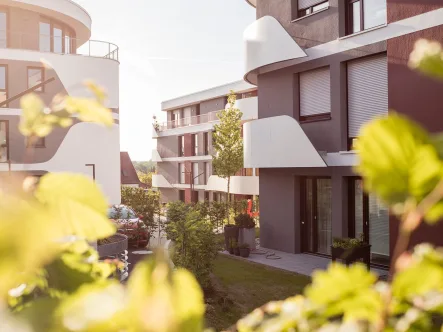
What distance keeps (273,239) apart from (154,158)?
27.7 m

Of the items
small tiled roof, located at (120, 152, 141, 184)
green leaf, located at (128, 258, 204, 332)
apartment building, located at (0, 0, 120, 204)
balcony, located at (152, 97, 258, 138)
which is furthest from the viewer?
small tiled roof, located at (120, 152, 141, 184)

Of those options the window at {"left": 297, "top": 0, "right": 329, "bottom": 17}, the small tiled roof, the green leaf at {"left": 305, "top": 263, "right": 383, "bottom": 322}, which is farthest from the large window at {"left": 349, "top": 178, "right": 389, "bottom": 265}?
the small tiled roof

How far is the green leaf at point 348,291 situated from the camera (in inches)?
21.5

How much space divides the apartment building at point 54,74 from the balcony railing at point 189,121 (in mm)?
16291

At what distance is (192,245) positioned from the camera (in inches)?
423

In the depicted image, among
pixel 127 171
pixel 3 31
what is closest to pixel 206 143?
pixel 127 171

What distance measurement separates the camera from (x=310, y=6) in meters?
13.8

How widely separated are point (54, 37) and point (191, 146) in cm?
1929

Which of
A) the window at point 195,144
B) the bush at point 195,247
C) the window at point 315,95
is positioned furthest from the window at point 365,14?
the window at point 195,144

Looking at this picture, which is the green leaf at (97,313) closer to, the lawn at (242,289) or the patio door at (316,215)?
the lawn at (242,289)

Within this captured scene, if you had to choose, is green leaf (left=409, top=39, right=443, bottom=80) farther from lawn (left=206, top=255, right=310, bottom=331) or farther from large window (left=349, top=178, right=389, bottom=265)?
large window (left=349, top=178, right=389, bottom=265)

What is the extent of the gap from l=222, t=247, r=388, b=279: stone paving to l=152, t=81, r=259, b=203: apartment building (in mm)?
15570

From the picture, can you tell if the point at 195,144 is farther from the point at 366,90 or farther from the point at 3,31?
the point at 366,90

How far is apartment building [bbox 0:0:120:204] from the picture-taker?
1758 centimetres
